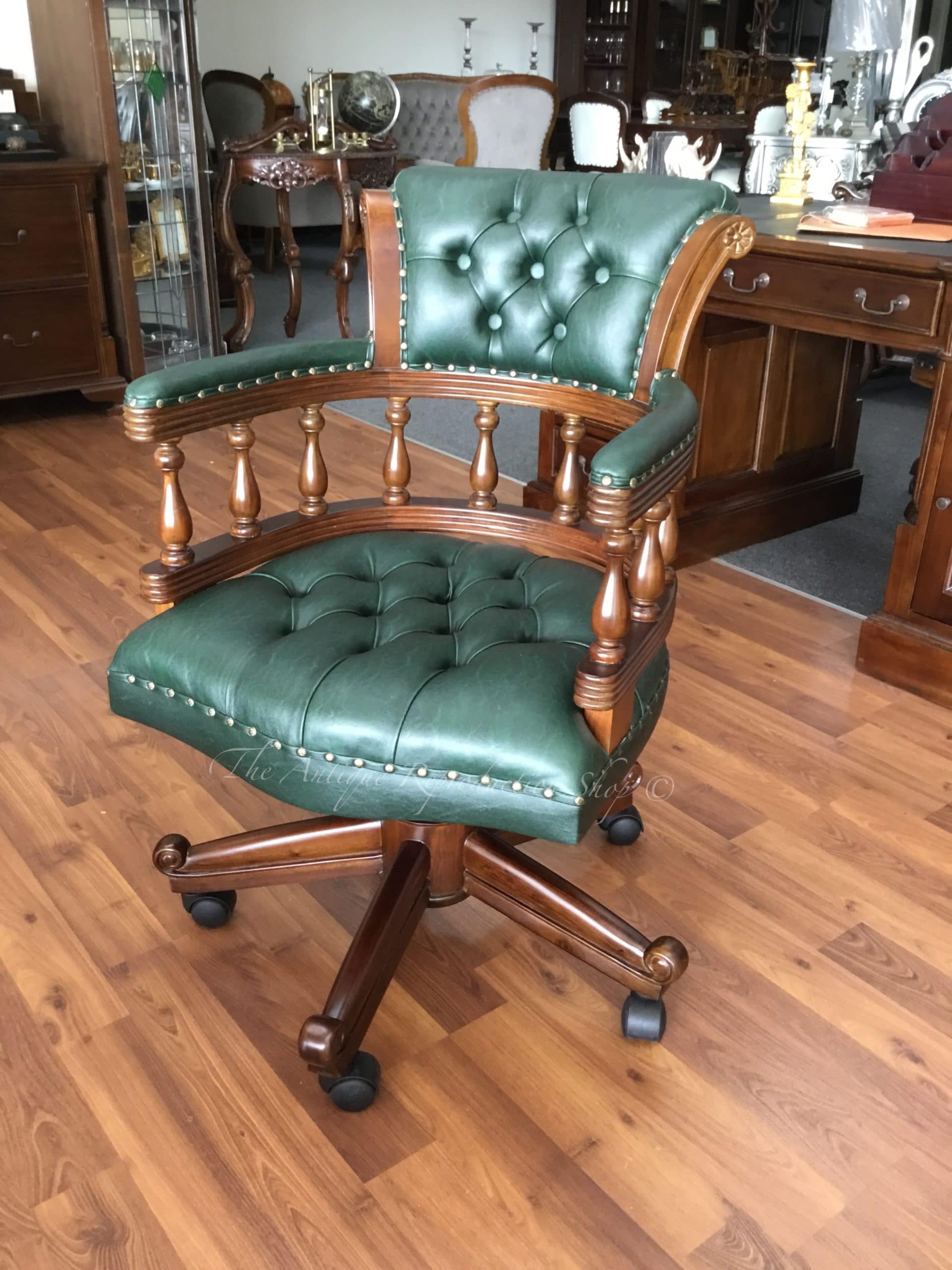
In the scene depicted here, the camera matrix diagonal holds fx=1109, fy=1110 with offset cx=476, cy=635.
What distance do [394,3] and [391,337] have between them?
6420mm

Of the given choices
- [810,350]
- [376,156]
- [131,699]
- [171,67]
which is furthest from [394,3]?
[131,699]

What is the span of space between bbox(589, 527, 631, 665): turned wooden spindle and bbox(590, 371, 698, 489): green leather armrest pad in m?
0.07

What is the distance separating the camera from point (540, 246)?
1418 millimetres

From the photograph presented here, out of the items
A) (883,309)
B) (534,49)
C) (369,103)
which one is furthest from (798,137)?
(534,49)

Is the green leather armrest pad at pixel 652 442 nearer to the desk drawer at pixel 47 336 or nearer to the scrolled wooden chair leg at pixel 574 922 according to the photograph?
the scrolled wooden chair leg at pixel 574 922

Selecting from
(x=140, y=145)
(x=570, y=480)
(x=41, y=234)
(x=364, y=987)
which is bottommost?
(x=364, y=987)

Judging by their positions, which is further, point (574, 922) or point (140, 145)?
point (140, 145)

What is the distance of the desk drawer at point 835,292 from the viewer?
1801 mm

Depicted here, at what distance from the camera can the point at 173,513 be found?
4.02 ft

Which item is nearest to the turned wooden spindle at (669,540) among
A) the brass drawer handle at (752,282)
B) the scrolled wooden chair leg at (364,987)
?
the scrolled wooden chair leg at (364,987)

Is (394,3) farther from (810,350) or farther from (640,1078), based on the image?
(640,1078)

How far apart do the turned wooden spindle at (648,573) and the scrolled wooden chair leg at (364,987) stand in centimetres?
40

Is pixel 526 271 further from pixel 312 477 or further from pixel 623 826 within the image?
pixel 623 826

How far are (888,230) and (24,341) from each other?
2.58 meters
